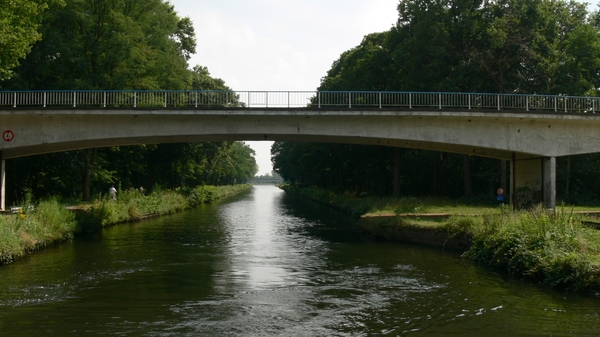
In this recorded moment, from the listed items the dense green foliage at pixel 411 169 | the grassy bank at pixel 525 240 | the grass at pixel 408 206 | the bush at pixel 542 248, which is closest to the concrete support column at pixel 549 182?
the grass at pixel 408 206

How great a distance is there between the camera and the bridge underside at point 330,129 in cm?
2509

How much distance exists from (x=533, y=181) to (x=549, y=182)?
50.0 inches

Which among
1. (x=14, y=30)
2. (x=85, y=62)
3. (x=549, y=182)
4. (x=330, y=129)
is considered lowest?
(x=549, y=182)

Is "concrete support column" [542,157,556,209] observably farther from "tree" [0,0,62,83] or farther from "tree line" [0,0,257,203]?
"tree" [0,0,62,83]

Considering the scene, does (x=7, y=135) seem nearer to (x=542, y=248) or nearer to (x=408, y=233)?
(x=408, y=233)

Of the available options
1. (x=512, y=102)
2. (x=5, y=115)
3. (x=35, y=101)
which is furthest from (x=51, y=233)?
(x=512, y=102)

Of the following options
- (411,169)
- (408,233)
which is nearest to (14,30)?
(408,233)

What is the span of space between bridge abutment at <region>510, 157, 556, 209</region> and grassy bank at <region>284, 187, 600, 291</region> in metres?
7.33

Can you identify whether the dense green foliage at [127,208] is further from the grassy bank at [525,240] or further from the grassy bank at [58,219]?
the grassy bank at [525,240]

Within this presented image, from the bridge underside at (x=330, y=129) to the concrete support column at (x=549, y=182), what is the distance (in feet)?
0.16

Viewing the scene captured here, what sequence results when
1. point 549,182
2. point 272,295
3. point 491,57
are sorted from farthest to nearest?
point 491,57, point 549,182, point 272,295

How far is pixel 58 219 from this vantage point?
74.7 feet

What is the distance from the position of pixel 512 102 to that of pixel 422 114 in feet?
26.2

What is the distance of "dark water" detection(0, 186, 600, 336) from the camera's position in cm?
1070
